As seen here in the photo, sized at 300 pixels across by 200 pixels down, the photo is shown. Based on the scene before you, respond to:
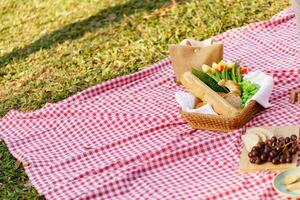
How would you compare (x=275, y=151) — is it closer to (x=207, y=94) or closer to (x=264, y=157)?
(x=264, y=157)

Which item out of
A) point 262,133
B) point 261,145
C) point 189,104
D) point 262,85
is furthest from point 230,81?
point 261,145

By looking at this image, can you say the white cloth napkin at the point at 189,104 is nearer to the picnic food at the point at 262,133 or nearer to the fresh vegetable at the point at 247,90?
the fresh vegetable at the point at 247,90

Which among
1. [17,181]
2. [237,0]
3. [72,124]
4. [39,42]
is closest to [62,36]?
[39,42]

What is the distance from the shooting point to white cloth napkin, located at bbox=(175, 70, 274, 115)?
20.6 feet

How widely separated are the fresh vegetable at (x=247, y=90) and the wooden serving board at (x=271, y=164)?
1.86 feet

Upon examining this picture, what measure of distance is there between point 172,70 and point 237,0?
7.31ft

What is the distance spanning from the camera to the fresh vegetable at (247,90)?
21.1ft

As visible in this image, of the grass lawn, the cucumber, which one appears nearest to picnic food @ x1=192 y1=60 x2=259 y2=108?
the cucumber

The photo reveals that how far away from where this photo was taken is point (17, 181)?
6.46 m

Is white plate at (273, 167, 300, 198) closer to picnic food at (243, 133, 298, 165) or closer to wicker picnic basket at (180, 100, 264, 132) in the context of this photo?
picnic food at (243, 133, 298, 165)

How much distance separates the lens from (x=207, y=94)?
6383mm

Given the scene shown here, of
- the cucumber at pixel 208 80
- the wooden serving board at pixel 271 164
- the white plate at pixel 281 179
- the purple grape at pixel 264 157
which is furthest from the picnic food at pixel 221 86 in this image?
the white plate at pixel 281 179

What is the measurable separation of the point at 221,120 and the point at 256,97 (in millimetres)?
415

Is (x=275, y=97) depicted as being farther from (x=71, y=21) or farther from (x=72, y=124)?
(x=71, y=21)
